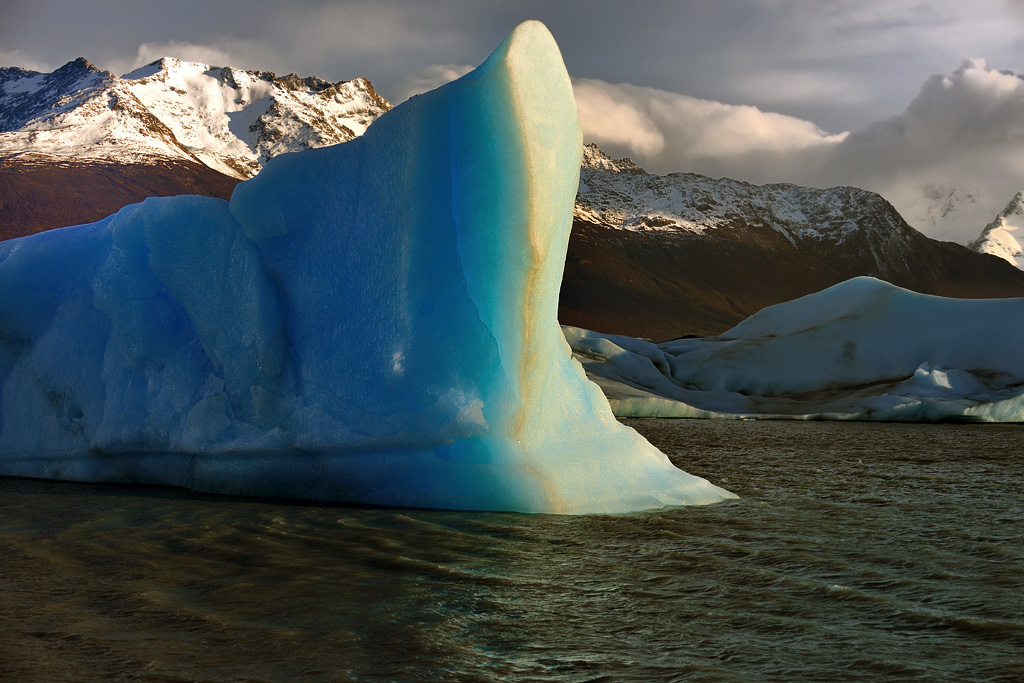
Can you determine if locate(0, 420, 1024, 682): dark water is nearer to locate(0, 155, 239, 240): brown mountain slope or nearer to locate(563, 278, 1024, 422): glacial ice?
locate(563, 278, 1024, 422): glacial ice

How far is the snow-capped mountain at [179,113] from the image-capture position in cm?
8719

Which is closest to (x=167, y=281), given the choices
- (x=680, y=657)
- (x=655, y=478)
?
(x=655, y=478)

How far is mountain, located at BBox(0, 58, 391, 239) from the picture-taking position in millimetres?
63887

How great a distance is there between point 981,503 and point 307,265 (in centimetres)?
440

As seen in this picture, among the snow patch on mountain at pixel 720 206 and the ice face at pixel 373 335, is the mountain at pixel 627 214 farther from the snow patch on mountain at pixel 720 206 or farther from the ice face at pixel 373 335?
the ice face at pixel 373 335

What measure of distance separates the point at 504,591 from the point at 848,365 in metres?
13.4

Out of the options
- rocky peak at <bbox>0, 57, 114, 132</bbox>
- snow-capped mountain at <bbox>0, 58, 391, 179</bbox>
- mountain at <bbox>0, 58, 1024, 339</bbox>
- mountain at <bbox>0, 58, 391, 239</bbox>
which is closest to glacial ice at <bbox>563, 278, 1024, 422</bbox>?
mountain at <bbox>0, 58, 391, 239</bbox>

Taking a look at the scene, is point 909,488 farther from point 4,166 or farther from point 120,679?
point 4,166

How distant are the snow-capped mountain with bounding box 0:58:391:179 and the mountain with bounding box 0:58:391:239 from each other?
194mm

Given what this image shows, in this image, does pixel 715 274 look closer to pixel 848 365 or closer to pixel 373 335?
pixel 848 365

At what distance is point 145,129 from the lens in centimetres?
9375

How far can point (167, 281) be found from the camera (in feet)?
18.3

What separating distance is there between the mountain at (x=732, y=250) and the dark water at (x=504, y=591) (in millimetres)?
66427

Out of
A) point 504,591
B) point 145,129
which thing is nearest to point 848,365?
point 504,591
